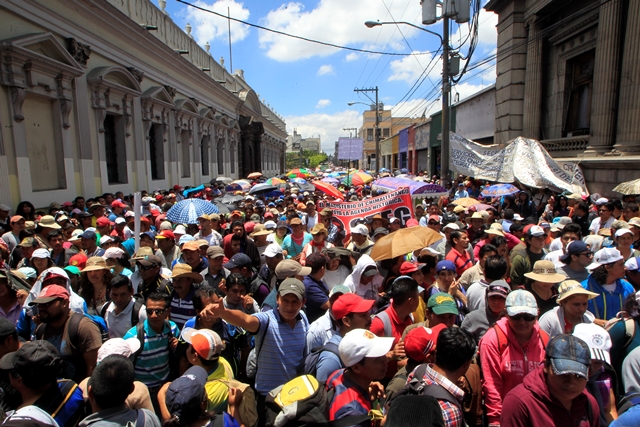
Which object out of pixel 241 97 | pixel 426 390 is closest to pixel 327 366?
pixel 426 390

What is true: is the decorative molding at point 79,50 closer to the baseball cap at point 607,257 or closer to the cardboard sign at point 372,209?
the cardboard sign at point 372,209

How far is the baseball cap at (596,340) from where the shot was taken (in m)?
2.49

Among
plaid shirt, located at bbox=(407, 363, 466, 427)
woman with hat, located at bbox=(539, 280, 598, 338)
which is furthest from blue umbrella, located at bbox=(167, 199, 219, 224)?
woman with hat, located at bbox=(539, 280, 598, 338)

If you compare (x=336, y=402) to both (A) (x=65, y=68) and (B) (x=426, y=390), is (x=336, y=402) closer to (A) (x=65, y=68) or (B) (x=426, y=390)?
(B) (x=426, y=390)

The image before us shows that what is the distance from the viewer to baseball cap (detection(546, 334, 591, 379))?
2.01 m

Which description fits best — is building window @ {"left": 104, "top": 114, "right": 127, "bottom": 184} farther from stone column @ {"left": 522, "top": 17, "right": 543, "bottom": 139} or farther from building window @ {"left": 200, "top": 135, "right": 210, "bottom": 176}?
stone column @ {"left": 522, "top": 17, "right": 543, "bottom": 139}

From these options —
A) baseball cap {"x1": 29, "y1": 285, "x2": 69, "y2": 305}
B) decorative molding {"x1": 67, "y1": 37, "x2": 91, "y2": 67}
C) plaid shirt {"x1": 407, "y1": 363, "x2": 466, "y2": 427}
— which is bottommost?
plaid shirt {"x1": 407, "y1": 363, "x2": 466, "y2": 427}

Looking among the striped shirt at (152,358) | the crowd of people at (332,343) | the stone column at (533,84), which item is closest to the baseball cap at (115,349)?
the crowd of people at (332,343)

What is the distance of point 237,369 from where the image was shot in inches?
143

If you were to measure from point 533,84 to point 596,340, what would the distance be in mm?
14165

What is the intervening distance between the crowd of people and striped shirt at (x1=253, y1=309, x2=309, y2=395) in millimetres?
11

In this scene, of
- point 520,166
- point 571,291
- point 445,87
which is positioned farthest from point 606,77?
point 571,291

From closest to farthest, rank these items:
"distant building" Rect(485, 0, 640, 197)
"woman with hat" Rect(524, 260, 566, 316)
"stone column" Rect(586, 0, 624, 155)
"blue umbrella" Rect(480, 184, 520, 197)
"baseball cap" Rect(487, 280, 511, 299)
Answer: "baseball cap" Rect(487, 280, 511, 299) → "woman with hat" Rect(524, 260, 566, 316) → "distant building" Rect(485, 0, 640, 197) → "stone column" Rect(586, 0, 624, 155) → "blue umbrella" Rect(480, 184, 520, 197)

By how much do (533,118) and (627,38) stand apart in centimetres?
469
